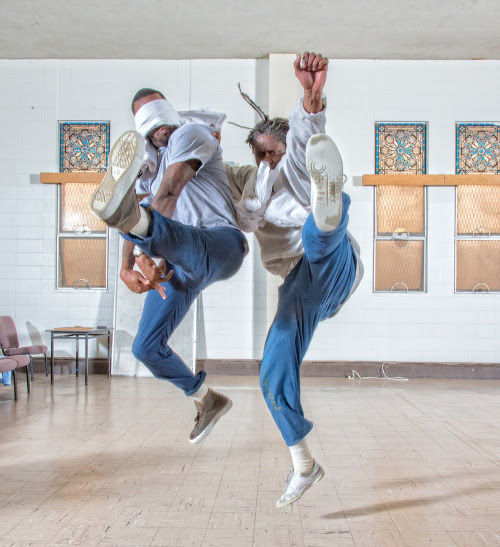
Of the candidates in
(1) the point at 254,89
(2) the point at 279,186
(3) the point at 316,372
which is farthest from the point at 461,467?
(1) the point at 254,89

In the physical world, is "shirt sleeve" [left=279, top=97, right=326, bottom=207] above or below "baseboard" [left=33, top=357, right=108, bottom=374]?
above

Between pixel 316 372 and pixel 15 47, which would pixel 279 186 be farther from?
pixel 15 47

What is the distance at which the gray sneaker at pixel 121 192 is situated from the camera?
1680mm

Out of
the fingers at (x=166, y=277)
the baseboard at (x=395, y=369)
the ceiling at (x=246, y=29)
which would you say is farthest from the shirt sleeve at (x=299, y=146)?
the baseboard at (x=395, y=369)

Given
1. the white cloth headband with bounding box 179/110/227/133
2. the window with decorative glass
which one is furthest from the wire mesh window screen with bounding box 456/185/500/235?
the white cloth headband with bounding box 179/110/227/133

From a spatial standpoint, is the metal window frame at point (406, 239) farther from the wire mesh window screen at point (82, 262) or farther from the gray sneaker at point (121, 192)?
the gray sneaker at point (121, 192)

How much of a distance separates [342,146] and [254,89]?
129 cm

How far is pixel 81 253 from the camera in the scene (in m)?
6.82

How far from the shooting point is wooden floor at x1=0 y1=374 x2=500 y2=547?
2246 mm

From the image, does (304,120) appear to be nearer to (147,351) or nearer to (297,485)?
(147,351)

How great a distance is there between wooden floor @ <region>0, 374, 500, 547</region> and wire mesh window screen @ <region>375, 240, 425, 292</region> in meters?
1.92

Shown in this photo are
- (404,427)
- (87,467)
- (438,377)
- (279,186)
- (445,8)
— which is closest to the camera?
(279,186)

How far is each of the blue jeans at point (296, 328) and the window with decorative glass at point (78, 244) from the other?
16.3 feet

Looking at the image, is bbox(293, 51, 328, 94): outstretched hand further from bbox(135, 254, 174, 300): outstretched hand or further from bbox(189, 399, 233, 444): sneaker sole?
bbox(189, 399, 233, 444): sneaker sole
